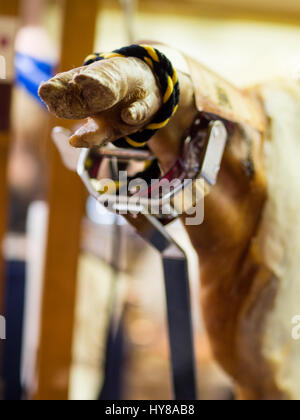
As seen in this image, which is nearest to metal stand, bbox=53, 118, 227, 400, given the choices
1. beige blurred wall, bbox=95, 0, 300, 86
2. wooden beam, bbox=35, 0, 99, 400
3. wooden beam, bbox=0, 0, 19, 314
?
beige blurred wall, bbox=95, 0, 300, 86

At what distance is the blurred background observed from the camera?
0.57 m

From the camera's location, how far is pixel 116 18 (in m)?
0.72

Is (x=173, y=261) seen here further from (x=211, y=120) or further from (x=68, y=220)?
(x=68, y=220)

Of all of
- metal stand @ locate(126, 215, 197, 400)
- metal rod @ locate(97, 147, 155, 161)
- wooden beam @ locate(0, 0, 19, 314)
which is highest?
wooden beam @ locate(0, 0, 19, 314)

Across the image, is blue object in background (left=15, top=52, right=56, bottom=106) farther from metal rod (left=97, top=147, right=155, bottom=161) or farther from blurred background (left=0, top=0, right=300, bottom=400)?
metal rod (left=97, top=147, right=155, bottom=161)

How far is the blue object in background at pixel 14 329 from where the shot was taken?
89 centimetres

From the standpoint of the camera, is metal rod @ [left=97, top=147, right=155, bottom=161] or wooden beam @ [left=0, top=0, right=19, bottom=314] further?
wooden beam @ [left=0, top=0, right=19, bottom=314]

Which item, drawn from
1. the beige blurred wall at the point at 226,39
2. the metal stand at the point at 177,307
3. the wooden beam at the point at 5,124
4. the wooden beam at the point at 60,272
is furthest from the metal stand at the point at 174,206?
the wooden beam at the point at 60,272

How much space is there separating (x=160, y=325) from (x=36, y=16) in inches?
24.7

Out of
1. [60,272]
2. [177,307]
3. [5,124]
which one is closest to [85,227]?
[60,272]

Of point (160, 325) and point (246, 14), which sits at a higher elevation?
point (246, 14)

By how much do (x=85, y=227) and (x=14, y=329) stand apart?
0.89 feet

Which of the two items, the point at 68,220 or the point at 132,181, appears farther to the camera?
the point at 68,220
